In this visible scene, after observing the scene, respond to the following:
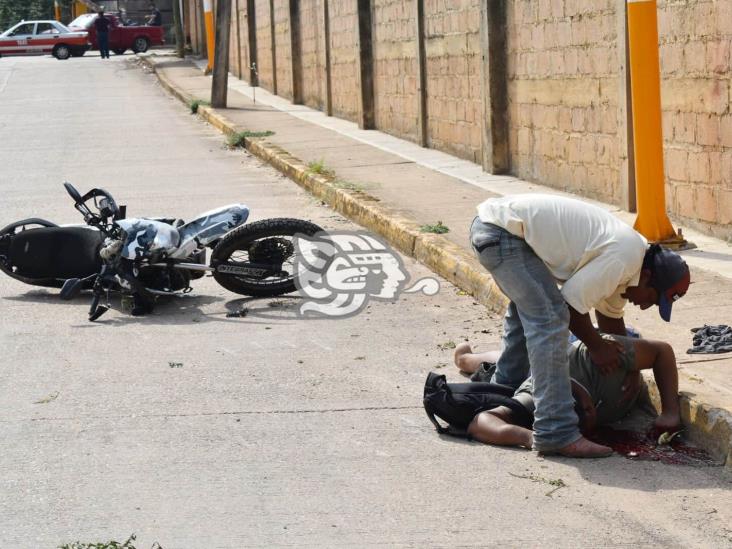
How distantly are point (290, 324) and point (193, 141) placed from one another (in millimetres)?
12703

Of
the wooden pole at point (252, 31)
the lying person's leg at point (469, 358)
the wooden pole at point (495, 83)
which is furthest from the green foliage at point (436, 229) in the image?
the wooden pole at point (252, 31)

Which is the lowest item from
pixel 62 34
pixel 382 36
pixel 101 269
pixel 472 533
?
pixel 472 533

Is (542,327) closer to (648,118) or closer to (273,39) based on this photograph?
(648,118)

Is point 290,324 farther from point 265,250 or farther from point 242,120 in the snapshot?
point 242,120

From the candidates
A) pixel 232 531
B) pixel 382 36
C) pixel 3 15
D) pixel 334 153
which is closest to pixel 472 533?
pixel 232 531

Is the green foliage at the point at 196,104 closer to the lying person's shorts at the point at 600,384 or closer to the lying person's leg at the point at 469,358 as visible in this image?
the lying person's leg at the point at 469,358

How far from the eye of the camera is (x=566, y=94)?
38.0 feet

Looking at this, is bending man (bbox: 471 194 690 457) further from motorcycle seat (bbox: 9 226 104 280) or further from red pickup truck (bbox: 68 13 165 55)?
red pickup truck (bbox: 68 13 165 55)

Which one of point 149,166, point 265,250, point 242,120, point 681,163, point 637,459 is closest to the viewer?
point 637,459

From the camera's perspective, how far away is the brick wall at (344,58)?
20670 millimetres

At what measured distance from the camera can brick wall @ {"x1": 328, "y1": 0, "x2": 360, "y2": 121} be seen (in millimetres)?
20670

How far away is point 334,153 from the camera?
647 inches

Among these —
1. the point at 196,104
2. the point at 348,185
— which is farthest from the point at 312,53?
the point at 348,185

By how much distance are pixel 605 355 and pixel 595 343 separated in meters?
0.07
